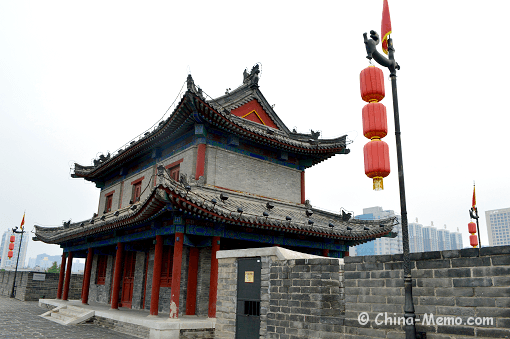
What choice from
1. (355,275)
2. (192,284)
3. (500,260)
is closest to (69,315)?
(192,284)

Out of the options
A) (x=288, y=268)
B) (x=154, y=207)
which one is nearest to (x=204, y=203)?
(x=154, y=207)

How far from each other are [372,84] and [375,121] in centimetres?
76

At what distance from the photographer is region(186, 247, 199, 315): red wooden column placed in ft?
46.6

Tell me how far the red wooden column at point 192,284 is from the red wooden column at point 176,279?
1.19 meters

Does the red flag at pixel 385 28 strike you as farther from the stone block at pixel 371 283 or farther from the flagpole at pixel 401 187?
the stone block at pixel 371 283

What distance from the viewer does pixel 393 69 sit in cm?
728

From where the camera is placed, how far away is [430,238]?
141000 mm

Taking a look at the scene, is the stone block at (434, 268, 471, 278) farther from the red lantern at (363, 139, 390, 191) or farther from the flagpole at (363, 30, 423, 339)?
the red lantern at (363, 139, 390, 191)

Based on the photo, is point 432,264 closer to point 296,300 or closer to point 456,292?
point 456,292

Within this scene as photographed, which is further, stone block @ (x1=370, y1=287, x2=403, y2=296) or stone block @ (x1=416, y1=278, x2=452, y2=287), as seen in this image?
stone block @ (x1=370, y1=287, x2=403, y2=296)

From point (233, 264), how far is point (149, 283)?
7767 mm

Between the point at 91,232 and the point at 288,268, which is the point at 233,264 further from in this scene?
the point at 91,232

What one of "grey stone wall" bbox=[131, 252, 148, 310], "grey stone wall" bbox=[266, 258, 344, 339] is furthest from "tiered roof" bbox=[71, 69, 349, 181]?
"grey stone wall" bbox=[266, 258, 344, 339]

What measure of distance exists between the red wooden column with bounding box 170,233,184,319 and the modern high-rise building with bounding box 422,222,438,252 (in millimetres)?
139505
